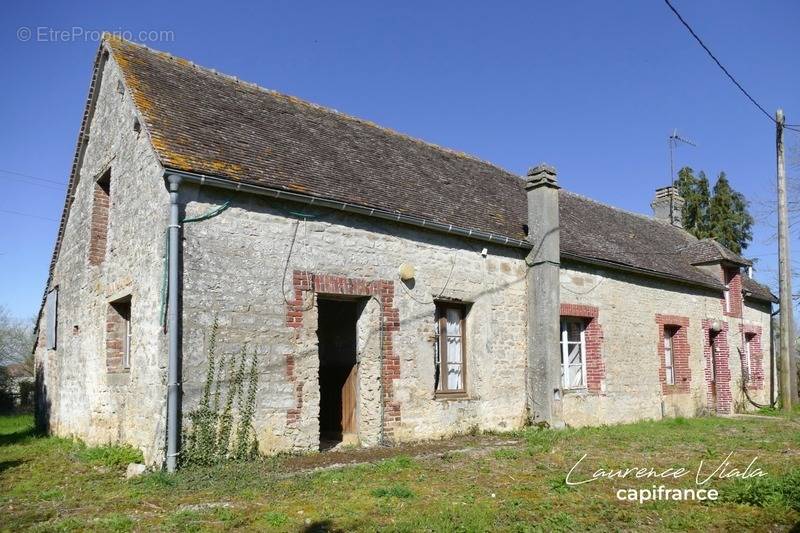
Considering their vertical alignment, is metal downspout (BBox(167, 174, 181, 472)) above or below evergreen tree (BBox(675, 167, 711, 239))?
below

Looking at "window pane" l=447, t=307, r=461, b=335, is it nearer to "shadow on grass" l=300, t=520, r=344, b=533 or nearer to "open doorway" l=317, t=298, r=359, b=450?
"open doorway" l=317, t=298, r=359, b=450

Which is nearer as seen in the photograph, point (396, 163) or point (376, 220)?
point (376, 220)

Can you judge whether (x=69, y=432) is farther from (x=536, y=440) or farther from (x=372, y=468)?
(x=536, y=440)

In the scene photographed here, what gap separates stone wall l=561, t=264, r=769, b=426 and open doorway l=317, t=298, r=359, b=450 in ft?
14.9

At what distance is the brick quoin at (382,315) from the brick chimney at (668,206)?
1620 cm

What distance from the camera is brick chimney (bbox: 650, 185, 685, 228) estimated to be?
23.0 meters

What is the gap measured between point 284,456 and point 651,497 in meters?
4.54

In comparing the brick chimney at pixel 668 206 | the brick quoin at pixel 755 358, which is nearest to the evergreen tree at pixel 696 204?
the brick chimney at pixel 668 206

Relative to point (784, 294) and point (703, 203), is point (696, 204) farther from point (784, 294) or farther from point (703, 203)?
point (784, 294)

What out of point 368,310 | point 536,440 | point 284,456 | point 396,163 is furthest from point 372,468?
point 396,163

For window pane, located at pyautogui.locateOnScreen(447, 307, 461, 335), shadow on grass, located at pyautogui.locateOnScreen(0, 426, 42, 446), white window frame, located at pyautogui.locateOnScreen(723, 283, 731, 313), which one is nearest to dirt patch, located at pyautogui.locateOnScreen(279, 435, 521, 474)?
window pane, located at pyautogui.locateOnScreen(447, 307, 461, 335)

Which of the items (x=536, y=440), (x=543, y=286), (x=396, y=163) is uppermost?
(x=396, y=163)

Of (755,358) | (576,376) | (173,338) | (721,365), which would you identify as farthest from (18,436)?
(755,358)

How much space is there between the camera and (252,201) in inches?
344
